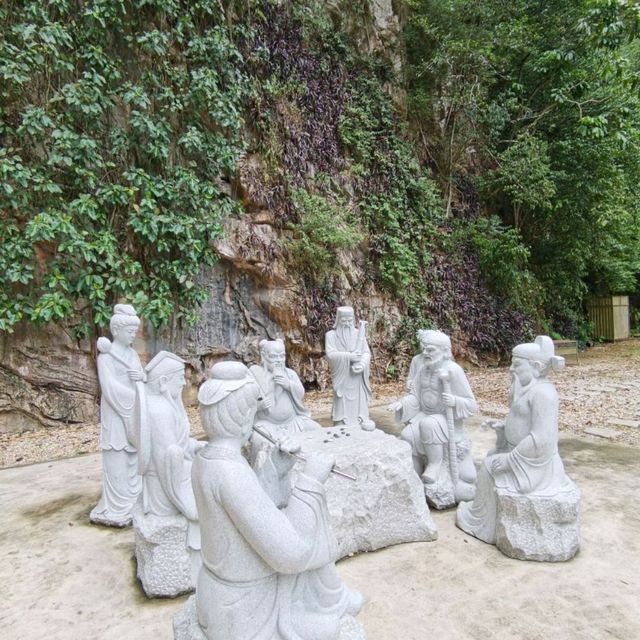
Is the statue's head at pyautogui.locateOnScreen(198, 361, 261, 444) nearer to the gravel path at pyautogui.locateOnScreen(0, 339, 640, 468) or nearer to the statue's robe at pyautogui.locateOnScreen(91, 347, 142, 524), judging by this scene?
the statue's robe at pyautogui.locateOnScreen(91, 347, 142, 524)

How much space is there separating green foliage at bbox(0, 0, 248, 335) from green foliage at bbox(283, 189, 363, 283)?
5.67 ft

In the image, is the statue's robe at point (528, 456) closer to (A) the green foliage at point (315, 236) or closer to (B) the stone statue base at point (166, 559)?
(B) the stone statue base at point (166, 559)

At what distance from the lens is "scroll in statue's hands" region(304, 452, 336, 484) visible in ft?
5.98

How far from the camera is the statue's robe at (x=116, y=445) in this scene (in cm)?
404

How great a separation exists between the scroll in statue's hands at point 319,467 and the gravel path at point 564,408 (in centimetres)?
554

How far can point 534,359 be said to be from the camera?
133 inches

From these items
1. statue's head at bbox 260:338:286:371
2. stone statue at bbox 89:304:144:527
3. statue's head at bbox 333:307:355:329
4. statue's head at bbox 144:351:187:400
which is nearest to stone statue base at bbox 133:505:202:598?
statue's head at bbox 144:351:187:400

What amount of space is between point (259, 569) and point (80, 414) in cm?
717

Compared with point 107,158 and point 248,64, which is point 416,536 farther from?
point 248,64

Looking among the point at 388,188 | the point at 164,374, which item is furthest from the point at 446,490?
the point at 388,188

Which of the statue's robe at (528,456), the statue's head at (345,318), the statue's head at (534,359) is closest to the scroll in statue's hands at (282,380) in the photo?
the statue's head at (345,318)

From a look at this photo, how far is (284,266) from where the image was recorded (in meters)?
9.44

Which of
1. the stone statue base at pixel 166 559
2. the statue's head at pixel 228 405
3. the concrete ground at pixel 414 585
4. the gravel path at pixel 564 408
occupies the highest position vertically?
the statue's head at pixel 228 405

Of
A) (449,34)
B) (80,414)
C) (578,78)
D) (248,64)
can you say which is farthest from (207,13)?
(578,78)
